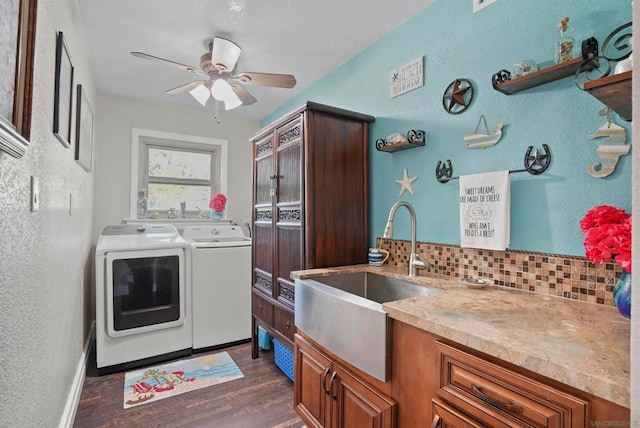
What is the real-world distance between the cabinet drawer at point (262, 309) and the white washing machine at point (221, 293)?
0.35 m

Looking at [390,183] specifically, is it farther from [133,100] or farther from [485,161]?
[133,100]

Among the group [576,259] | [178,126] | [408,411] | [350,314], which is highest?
[178,126]

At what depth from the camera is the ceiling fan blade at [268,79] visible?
87.1 inches

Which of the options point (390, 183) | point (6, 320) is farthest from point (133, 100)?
point (6, 320)

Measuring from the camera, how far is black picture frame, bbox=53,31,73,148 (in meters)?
1.41

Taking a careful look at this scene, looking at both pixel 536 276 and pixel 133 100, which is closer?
pixel 536 276

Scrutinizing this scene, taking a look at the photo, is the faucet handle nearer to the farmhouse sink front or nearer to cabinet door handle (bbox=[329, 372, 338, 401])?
the farmhouse sink front

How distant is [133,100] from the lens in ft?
11.4

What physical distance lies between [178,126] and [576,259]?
380 cm

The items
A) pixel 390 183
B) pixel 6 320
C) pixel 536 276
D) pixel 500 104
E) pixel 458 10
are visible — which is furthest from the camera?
pixel 390 183

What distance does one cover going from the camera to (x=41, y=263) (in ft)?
4.03

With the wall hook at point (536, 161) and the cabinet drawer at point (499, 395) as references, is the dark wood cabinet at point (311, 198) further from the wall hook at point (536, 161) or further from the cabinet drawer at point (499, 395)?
the cabinet drawer at point (499, 395)

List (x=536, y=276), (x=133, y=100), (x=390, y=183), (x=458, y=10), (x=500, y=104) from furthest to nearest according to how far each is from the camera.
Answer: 1. (x=133, y=100)
2. (x=390, y=183)
3. (x=458, y=10)
4. (x=500, y=104)
5. (x=536, y=276)

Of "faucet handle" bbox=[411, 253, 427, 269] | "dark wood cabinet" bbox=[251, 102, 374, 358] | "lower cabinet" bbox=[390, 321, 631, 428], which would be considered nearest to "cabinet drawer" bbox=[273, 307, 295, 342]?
"dark wood cabinet" bbox=[251, 102, 374, 358]
